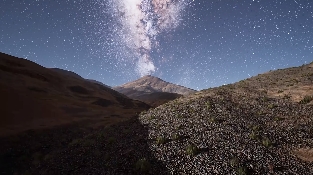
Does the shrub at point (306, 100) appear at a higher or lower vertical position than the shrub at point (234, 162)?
higher

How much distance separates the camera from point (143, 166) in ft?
56.1

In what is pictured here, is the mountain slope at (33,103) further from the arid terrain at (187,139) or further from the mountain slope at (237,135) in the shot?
the mountain slope at (237,135)

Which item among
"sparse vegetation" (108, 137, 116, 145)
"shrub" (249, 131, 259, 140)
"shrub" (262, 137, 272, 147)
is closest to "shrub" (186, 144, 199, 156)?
"shrub" (249, 131, 259, 140)

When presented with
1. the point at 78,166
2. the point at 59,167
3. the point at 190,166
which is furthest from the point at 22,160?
the point at 190,166

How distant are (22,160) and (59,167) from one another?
8.69 metres

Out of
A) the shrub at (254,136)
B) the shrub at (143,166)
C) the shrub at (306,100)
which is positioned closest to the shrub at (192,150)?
the shrub at (143,166)

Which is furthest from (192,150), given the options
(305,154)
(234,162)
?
(305,154)

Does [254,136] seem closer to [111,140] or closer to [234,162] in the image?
[234,162]

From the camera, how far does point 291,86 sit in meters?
39.5

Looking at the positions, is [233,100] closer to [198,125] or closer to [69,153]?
[198,125]

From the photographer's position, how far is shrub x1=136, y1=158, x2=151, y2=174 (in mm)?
16906

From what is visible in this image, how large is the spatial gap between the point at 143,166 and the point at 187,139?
5992 millimetres

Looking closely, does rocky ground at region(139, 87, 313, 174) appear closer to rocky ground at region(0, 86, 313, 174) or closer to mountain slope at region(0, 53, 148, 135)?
rocky ground at region(0, 86, 313, 174)

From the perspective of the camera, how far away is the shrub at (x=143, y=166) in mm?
16906
